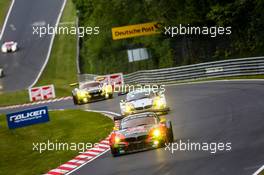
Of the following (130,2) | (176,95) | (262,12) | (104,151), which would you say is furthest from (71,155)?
(130,2)

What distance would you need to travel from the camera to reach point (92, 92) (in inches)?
1671

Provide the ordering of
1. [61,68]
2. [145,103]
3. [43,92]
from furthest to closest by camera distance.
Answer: [61,68]
[43,92]
[145,103]

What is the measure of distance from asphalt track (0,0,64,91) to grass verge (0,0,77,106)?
97 cm

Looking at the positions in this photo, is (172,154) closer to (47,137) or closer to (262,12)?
(47,137)

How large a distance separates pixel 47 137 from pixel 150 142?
9056mm

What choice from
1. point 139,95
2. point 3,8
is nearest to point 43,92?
point 139,95

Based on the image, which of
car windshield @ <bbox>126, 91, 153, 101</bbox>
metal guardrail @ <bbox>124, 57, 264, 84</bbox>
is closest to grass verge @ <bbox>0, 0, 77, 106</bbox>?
metal guardrail @ <bbox>124, 57, 264, 84</bbox>

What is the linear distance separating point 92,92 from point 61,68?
26.0 metres

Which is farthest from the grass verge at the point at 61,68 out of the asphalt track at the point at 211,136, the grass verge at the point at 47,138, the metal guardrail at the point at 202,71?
the asphalt track at the point at 211,136

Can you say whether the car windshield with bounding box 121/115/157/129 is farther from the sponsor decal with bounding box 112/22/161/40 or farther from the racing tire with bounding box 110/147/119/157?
the sponsor decal with bounding box 112/22/161/40

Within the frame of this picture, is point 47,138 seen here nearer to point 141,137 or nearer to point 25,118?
point 25,118

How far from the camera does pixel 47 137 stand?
1155 inches

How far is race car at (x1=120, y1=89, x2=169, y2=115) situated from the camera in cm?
2991

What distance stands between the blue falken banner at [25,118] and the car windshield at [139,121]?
7061 millimetres
